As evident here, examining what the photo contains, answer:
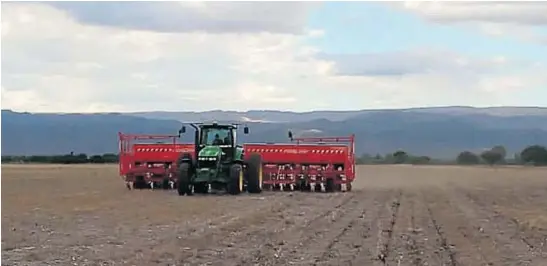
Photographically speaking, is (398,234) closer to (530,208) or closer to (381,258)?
(381,258)

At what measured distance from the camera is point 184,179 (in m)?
30.5

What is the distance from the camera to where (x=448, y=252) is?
15453 mm

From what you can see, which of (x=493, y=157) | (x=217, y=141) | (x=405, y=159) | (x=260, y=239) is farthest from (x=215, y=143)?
(x=405, y=159)

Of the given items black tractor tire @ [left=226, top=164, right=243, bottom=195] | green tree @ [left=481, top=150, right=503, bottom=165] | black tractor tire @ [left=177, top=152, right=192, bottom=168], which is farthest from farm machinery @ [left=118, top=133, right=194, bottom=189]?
green tree @ [left=481, top=150, right=503, bottom=165]

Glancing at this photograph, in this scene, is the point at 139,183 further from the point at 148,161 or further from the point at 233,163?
the point at 233,163

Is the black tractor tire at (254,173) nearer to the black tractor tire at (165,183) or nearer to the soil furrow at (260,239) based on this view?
the black tractor tire at (165,183)

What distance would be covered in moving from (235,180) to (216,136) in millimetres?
1680

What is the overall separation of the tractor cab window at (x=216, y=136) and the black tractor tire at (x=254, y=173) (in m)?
0.85

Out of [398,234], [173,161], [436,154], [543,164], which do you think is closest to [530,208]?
[398,234]

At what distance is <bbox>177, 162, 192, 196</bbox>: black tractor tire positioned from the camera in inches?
1200

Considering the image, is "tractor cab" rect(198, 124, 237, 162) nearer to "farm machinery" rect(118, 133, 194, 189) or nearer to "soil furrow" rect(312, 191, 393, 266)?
"farm machinery" rect(118, 133, 194, 189)

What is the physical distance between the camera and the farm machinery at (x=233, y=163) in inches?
1219

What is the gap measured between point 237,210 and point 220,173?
670cm

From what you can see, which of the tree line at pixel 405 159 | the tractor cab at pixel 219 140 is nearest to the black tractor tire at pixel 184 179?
the tractor cab at pixel 219 140
